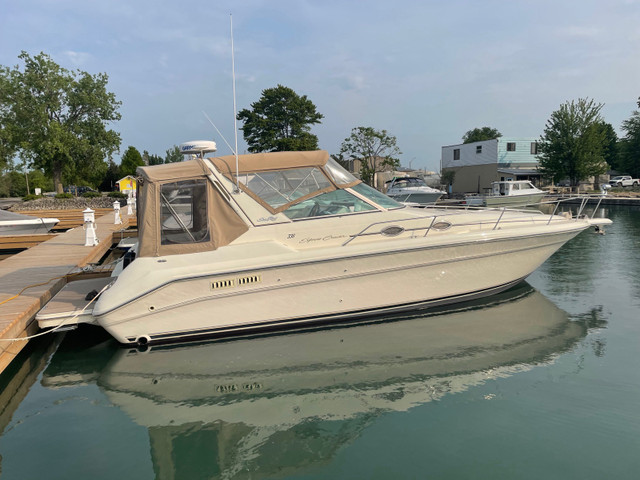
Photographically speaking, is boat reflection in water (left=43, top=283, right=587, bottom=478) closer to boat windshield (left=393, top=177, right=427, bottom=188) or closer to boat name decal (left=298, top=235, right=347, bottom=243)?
boat name decal (left=298, top=235, right=347, bottom=243)

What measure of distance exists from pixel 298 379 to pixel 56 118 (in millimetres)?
35699

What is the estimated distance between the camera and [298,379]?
4855 mm

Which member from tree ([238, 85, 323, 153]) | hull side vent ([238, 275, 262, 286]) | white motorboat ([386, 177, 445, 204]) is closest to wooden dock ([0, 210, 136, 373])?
hull side vent ([238, 275, 262, 286])

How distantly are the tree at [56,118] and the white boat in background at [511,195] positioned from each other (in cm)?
2703

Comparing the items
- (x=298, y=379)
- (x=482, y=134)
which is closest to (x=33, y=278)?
(x=298, y=379)

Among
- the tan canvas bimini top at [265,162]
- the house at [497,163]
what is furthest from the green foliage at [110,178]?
the tan canvas bimini top at [265,162]

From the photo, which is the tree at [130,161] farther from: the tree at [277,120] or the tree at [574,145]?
the tree at [574,145]

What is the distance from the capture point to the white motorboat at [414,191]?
27980 millimetres

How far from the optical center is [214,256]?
18.4ft

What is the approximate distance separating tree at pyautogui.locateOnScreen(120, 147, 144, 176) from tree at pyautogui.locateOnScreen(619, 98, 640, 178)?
51004 mm

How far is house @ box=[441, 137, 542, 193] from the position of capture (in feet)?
145

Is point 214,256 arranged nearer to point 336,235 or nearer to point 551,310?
point 336,235

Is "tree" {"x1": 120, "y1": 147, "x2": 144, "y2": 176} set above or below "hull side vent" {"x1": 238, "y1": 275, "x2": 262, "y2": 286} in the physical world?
above

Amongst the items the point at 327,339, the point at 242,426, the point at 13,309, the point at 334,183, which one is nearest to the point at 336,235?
the point at 334,183
